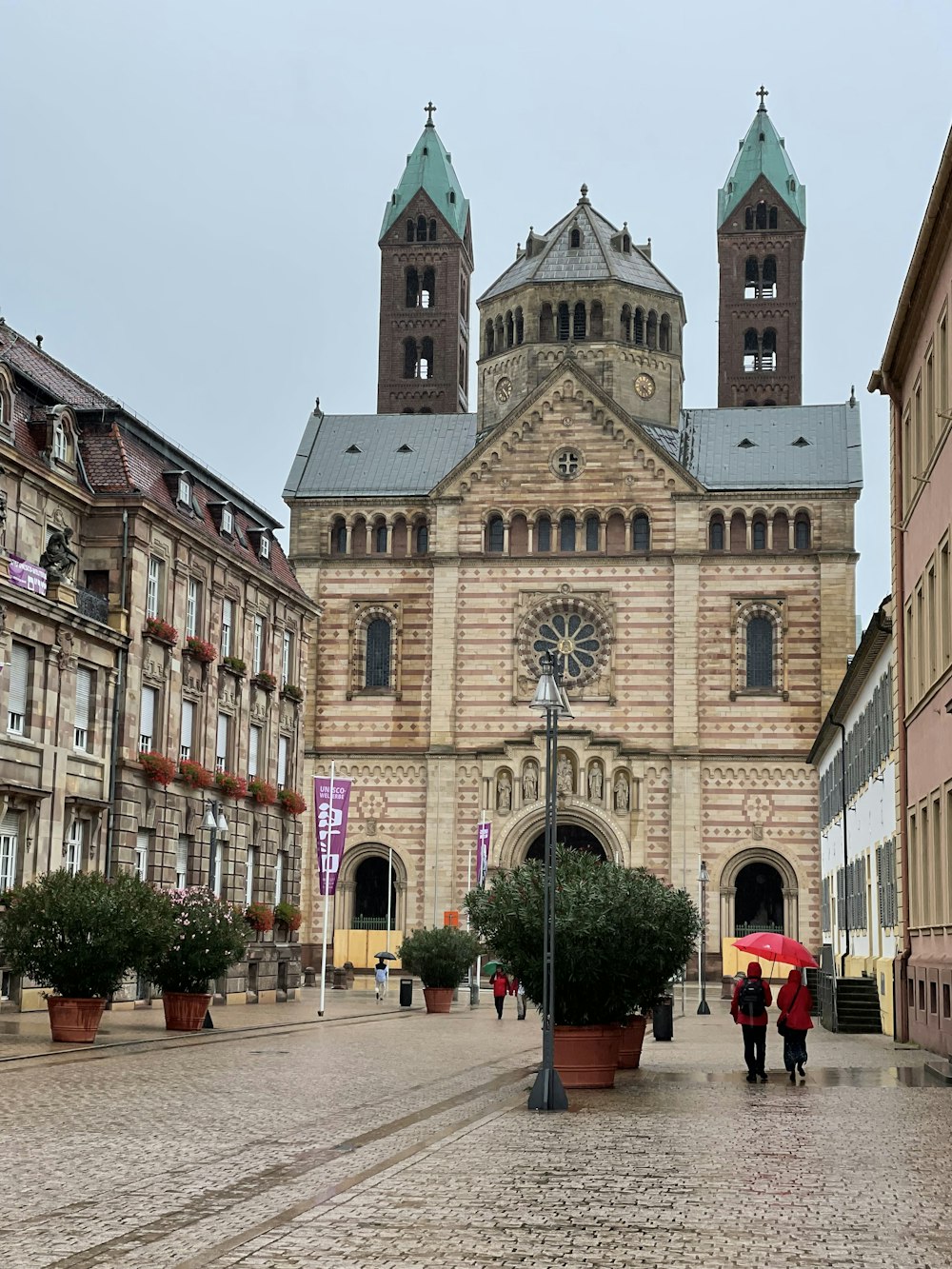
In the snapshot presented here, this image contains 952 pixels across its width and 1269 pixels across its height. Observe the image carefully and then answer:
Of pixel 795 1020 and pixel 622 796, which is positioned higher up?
pixel 622 796

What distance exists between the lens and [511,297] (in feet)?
269

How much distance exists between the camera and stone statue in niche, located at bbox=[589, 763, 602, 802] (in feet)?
229

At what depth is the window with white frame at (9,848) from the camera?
37781 millimetres

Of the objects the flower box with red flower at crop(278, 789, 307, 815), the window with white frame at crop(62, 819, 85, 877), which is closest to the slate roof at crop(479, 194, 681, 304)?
the flower box with red flower at crop(278, 789, 307, 815)

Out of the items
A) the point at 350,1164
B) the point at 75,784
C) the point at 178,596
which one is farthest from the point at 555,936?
the point at 178,596

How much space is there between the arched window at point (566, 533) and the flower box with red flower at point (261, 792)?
75.2ft

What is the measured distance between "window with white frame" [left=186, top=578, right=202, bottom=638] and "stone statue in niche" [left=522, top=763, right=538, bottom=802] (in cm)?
2401

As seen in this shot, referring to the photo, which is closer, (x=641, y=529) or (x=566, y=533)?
(x=641, y=529)

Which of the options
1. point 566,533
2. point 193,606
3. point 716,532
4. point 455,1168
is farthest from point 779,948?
point 566,533

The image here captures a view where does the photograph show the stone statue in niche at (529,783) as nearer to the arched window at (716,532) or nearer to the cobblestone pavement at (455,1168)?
the arched window at (716,532)

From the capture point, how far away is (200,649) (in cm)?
4812

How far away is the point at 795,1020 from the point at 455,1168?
11046 millimetres

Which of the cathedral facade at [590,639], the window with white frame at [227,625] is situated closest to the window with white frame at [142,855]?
the window with white frame at [227,625]

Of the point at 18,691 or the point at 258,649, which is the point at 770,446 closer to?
the point at 258,649
